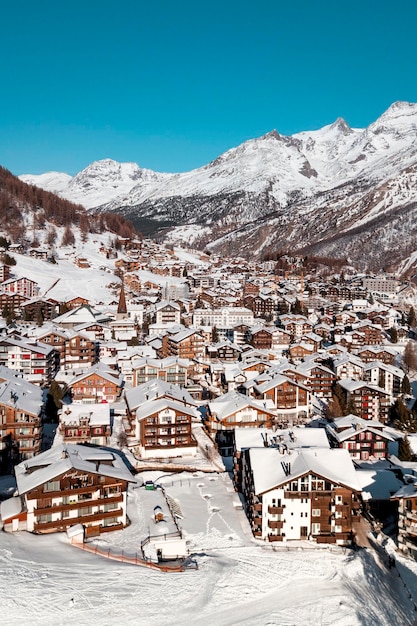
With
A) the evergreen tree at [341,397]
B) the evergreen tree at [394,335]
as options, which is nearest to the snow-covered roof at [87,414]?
the evergreen tree at [341,397]

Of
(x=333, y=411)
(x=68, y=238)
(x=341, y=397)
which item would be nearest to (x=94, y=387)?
(x=333, y=411)

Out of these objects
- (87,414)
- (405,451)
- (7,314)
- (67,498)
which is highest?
(7,314)

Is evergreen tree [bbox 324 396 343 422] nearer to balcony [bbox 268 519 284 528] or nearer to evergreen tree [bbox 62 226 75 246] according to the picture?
balcony [bbox 268 519 284 528]

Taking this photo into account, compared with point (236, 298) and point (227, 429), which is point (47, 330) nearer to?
point (227, 429)

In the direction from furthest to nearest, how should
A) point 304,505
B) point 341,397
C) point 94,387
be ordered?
point 341,397 < point 94,387 < point 304,505

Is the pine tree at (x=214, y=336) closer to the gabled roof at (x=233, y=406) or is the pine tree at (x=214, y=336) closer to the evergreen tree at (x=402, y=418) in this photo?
the evergreen tree at (x=402, y=418)

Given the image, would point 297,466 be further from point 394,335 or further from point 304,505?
point 394,335

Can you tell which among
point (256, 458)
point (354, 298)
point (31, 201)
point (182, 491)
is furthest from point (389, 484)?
point (31, 201)

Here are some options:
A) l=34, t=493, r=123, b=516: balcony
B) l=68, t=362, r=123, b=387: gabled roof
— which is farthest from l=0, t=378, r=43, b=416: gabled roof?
l=34, t=493, r=123, b=516: balcony
